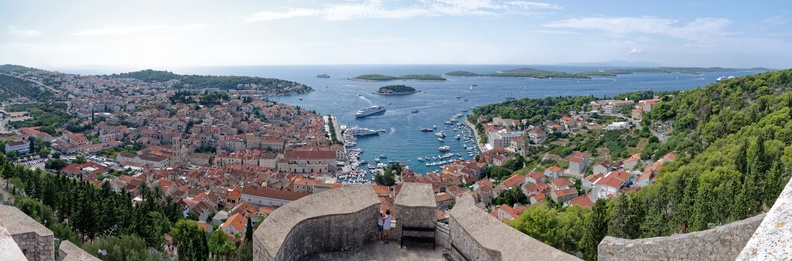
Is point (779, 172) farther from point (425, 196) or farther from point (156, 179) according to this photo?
point (156, 179)

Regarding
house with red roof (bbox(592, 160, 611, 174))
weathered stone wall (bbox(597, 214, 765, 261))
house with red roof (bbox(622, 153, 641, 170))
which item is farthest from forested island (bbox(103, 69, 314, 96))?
weathered stone wall (bbox(597, 214, 765, 261))

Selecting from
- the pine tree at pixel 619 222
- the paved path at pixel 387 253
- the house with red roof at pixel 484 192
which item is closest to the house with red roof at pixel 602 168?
the house with red roof at pixel 484 192

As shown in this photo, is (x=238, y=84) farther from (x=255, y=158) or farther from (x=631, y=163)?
(x=631, y=163)

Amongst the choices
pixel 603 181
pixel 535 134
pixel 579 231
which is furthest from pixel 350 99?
pixel 579 231

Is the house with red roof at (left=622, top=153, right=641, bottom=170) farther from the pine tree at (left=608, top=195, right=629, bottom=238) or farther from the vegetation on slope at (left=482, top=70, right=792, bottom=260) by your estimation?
the pine tree at (left=608, top=195, right=629, bottom=238)

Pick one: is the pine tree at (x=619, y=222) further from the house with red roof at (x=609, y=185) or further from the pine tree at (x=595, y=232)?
the house with red roof at (x=609, y=185)

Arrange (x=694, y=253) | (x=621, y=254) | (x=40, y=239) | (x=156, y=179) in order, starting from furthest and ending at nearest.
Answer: (x=156, y=179) < (x=40, y=239) < (x=621, y=254) < (x=694, y=253)

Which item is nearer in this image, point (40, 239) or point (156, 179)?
point (40, 239)
